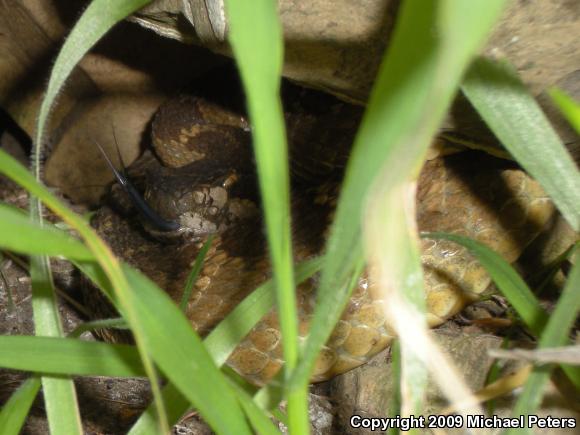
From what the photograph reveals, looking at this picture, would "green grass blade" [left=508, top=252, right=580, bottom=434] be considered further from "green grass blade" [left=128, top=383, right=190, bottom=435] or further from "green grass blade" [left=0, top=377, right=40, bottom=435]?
"green grass blade" [left=0, top=377, right=40, bottom=435]

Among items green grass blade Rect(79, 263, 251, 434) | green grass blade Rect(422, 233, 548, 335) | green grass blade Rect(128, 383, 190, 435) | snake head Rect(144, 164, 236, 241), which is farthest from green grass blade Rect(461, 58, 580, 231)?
snake head Rect(144, 164, 236, 241)

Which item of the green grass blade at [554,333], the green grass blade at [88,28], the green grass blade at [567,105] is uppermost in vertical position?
the green grass blade at [88,28]

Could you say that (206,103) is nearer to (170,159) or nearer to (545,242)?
(170,159)

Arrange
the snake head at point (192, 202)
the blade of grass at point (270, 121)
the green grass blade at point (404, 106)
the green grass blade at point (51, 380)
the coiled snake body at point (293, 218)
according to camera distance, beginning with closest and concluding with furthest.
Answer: the green grass blade at point (404, 106) → the blade of grass at point (270, 121) → the green grass blade at point (51, 380) → the coiled snake body at point (293, 218) → the snake head at point (192, 202)

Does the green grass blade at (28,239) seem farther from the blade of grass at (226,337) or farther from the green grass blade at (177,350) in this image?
the blade of grass at (226,337)

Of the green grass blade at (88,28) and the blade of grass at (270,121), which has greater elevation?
the green grass blade at (88,28)

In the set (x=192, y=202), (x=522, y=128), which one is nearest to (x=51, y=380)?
(x=522, y=128)

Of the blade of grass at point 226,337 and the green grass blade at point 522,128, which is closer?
the green grass blade at point 522,128

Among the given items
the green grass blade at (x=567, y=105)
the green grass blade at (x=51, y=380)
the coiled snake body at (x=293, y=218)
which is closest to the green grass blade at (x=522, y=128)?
the green grass blade at (x=567, y=105)
